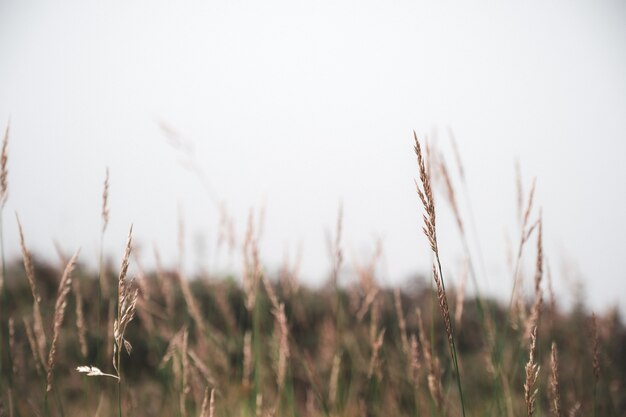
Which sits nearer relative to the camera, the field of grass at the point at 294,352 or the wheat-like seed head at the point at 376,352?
the field of grass at the point at 294,352

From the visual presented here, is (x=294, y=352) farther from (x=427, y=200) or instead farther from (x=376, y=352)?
(x=427, y=200)

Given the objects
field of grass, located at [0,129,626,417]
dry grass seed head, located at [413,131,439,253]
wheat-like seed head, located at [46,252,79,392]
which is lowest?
field of grass, located at [0,129,626,417]

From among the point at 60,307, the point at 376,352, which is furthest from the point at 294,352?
the point at 60,307

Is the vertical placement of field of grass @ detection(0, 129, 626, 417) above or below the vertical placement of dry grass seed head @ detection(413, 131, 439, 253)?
below

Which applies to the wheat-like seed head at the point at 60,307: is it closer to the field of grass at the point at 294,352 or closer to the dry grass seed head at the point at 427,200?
the field of grass at the point at 294,352

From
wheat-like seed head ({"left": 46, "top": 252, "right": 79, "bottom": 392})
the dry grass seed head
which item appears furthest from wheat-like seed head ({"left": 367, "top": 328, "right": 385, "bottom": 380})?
wheat-like seed head ({"left": 46, "top": 252, "right": 79, "bottom": 392})

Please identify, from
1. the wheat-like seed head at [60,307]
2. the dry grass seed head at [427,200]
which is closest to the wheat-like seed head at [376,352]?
the dry grass seed head at [427,200]

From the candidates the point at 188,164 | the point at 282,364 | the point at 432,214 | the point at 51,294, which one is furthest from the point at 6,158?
the point at 51,294

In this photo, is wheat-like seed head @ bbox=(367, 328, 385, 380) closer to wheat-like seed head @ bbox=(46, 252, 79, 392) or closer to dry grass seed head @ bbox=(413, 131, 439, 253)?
dry grass seed head @ bbox=(413, 131, 439, 253)

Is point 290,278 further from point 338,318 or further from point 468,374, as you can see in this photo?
point 468,374

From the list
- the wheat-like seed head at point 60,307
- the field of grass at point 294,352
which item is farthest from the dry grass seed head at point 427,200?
the wheat-like seed head at point 60,307

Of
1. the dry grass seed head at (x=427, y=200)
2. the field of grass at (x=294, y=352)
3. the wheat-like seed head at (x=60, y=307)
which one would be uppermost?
the dry grass seed head at (x=427, y=200)

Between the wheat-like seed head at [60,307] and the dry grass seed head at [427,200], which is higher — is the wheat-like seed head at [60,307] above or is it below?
below

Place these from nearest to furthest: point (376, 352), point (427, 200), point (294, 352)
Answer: point (427, 200) < point (376, 352) < point (294, 352)
